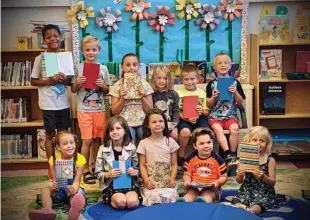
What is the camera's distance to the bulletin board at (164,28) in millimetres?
4223

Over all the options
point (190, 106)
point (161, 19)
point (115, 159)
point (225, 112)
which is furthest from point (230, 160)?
point (161, 19)

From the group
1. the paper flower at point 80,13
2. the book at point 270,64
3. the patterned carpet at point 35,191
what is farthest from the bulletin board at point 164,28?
the patterned carpet at point 35,191

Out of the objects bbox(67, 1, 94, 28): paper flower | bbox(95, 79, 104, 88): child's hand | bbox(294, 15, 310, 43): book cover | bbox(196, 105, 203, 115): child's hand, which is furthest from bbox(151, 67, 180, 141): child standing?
bbox(294, 15, 310, 43): book cover

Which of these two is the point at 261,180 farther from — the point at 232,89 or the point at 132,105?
the point at 132,105

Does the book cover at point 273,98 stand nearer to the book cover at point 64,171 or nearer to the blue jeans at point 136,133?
the blue jeans at point 136,133

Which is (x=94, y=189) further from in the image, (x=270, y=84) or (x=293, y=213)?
(x=270, y=84)

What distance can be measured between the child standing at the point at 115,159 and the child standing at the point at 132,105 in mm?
311

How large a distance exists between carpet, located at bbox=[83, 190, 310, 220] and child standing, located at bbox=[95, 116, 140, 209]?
0.06m

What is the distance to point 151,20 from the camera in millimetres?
4262

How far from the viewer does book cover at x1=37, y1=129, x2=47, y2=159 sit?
161 inches

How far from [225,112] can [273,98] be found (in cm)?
59

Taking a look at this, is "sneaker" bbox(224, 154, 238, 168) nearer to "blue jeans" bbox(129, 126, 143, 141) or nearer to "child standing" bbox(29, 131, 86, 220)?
"blue jeans" bbox(129, 126, 143, 141)

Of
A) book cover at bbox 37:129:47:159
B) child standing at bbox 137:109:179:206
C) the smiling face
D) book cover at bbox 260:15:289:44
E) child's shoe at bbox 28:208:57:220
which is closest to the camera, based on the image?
child's shoe at bbox 28:208:57:220

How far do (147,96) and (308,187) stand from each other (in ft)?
4.13
